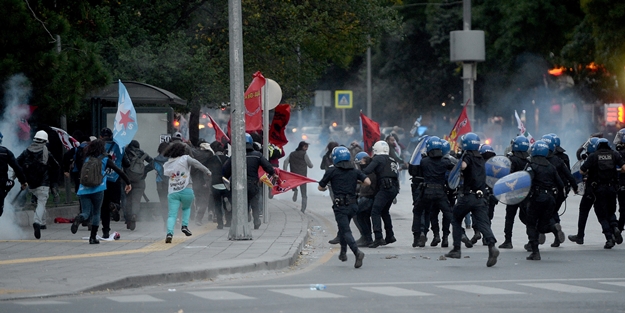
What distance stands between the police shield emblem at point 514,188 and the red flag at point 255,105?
5.99 metres

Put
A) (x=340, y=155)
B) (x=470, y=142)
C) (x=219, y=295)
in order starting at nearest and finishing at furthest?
1. (x=219, y=295)
2. (x=340, y=155)
3. (x=470, y=142)

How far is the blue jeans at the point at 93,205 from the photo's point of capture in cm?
1474

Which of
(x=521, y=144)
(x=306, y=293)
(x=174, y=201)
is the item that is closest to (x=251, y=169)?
(x=174, y=201)

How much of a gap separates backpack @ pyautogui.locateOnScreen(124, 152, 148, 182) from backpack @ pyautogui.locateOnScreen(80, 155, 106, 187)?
3.12 m

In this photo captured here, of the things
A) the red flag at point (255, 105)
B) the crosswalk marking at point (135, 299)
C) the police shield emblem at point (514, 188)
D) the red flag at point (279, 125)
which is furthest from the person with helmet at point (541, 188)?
the red flag at point (279, 125)

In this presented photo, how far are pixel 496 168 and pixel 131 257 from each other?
540 cm

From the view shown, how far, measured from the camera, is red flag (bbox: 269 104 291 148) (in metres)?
20.6

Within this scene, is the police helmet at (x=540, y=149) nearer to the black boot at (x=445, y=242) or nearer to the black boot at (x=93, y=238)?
the black boot at (x=445, y=242)

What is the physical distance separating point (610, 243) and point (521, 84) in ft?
121

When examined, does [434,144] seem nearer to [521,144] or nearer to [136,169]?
[521,144]

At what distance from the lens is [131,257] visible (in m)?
12.9

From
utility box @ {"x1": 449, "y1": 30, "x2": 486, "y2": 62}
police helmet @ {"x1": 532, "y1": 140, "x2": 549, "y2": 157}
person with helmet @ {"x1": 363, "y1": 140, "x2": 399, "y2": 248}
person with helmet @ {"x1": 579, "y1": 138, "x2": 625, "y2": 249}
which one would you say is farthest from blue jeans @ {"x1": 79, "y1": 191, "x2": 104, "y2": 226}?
utility box @ {"x1": 449, "y1": 30, "x2": 486, "y2": 62}

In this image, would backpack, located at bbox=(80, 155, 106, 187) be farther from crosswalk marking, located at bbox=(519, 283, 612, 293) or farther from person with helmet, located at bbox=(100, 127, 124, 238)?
crosswalk marking, located at bbox=(519, 283, 612, 293)

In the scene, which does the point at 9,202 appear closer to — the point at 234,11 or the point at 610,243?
the point at 234,11
